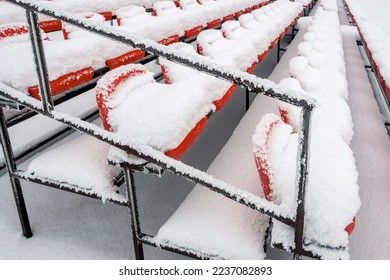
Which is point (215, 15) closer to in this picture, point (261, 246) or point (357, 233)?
point (357, 233)

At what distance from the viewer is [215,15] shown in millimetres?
2869

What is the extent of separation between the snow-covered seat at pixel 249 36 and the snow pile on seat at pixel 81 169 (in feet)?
3.83

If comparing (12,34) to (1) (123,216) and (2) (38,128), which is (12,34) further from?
(1) (123,216)

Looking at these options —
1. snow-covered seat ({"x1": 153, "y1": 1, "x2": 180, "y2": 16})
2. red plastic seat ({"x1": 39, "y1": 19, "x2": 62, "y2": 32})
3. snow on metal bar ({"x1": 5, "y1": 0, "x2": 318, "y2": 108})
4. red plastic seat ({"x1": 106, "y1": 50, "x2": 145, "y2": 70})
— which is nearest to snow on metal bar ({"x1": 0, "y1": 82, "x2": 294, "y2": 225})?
snow on metal bar ({"x1": 5, "y1": 0, "x2": 318, "y2": 108})

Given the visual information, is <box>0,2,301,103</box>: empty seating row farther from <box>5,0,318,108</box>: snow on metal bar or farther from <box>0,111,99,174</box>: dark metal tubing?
<box>0,111,99,174</box>: dark metal tubing

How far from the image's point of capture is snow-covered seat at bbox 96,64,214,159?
1.05 metres

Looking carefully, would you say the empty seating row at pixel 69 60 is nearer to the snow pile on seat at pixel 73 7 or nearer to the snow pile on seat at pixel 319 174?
the snow pile on seat at pixel 73 7

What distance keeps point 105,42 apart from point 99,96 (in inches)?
23.7

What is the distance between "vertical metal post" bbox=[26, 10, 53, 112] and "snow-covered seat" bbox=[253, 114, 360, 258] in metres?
0.62

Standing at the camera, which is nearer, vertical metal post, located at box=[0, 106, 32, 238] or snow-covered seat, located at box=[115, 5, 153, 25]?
vertical metal post, located at box=[0, 106, 32, 238]

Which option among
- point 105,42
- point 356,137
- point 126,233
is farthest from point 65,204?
point 356,137

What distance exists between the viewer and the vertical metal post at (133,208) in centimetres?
109

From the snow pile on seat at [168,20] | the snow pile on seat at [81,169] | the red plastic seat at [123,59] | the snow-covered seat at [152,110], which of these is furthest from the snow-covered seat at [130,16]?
the snow pile on seat at [81,169]

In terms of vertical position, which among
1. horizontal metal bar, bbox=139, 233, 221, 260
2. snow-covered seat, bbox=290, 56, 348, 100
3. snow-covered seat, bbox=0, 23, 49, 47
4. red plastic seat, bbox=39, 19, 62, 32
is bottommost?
horizontal metal bar, bbox=139, 233, 221, 260
